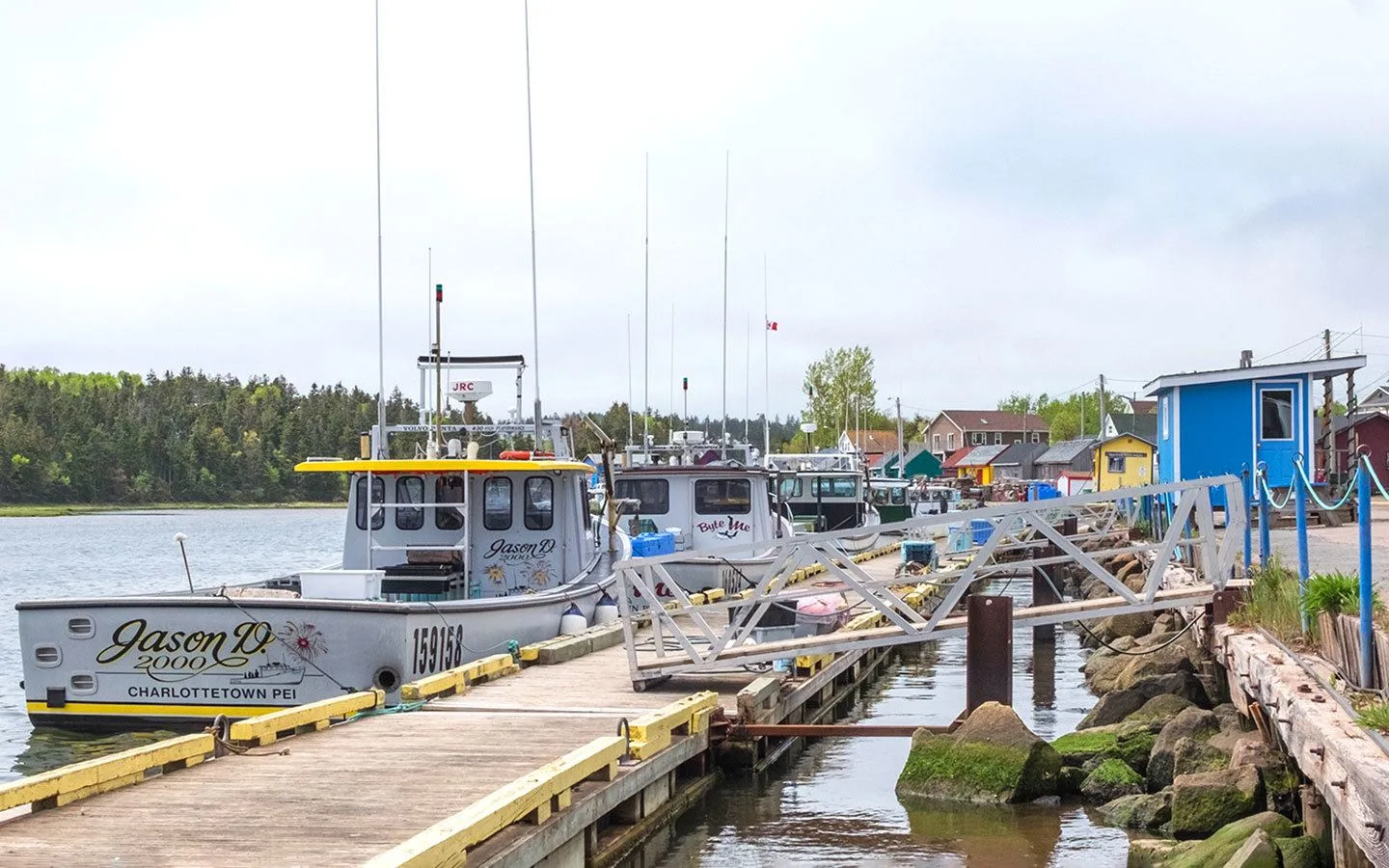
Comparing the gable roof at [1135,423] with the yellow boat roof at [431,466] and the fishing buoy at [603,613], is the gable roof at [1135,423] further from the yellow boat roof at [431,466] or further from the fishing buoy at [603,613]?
the yellow boat roof at [431,466]

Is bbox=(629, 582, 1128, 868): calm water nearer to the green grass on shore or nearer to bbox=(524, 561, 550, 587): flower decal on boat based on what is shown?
bbox=(524, 561, 550, 587): flower decal on boat

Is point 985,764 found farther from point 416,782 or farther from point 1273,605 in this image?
point 416,782

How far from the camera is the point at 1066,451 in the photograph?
346 ft

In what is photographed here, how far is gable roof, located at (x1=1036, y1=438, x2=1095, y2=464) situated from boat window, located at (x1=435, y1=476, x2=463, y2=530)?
86.3m

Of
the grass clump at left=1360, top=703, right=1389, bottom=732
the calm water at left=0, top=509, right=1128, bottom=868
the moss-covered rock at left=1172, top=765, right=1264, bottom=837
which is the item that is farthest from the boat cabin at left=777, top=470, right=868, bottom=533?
the grass clump at left=1360, top=703, right=1389, bottom=732

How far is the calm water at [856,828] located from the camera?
1152 centimetres

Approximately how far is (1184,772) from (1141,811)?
51 cm

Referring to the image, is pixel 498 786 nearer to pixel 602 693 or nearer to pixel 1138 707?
pixel 602 693

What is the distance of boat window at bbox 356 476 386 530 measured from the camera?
18.5m

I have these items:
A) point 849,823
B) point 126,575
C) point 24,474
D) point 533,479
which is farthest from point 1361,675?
point 24,474

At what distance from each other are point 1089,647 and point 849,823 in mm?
15712

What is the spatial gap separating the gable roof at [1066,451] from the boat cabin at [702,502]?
7755 centimetres

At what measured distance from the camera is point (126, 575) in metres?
48.6

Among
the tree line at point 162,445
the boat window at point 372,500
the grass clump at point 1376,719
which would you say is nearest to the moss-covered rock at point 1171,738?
the grass clump at point 1376,719
